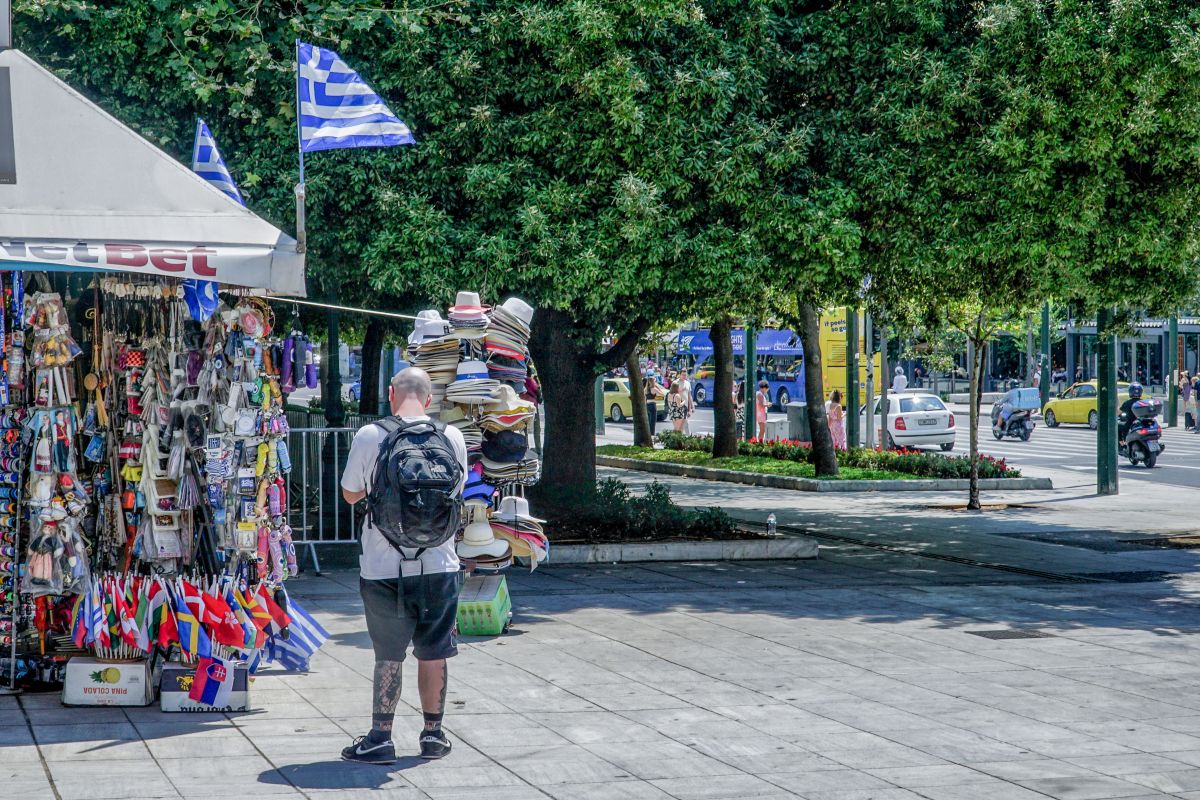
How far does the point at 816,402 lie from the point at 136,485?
1708cm

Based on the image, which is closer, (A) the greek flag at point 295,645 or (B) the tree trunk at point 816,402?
(A) the greek flag at point 295,645

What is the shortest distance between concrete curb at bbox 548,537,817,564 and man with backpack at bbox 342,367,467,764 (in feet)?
22.2

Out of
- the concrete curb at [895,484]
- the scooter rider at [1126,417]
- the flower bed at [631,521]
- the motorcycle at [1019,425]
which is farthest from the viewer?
the motorcycle at [1019,425]

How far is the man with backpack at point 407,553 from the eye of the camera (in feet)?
A: 21.2

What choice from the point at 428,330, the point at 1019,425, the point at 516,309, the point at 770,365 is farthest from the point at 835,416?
the point at 770,365

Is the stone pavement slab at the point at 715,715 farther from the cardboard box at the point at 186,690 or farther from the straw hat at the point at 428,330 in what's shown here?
the straw hat at the point at 428,330

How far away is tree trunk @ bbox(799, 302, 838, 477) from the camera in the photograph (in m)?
23.6

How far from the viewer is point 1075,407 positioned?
43781mm

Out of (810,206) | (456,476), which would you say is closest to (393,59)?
(810,206)

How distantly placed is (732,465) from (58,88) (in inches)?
755

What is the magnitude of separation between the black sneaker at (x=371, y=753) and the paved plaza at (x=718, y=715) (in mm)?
62

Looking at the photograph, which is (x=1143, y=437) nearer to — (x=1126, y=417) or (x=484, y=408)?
(x=1126, y=417)

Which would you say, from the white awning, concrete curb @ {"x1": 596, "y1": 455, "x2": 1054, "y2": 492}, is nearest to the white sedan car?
concrete curb @ {"x1": 596, "y1": 455, "x2": 1054, "y2": 492}

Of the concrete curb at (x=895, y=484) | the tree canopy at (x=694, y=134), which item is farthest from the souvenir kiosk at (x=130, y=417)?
the concrete curb at (x=895, y=484)
